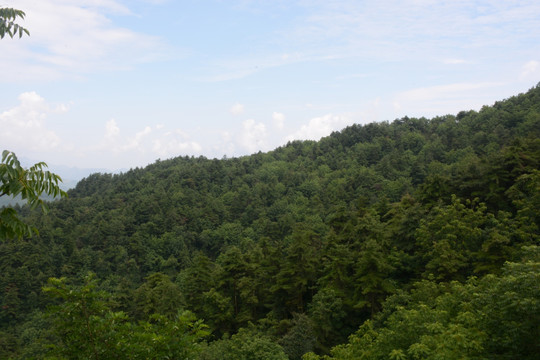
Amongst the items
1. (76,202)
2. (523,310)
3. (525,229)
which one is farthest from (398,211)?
(76,202)

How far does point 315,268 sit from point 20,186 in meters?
19.6

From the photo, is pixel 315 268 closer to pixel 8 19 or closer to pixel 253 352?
pixel 253 352

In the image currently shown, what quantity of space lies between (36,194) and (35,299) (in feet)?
169

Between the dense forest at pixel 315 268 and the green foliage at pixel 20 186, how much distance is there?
2.80ft

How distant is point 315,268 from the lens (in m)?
21.2

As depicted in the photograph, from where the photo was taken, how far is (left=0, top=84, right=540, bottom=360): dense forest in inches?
258

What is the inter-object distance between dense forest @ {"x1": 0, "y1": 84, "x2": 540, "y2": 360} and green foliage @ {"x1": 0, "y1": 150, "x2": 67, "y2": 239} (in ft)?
2.80

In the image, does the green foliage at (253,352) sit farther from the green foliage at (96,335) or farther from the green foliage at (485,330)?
the green foliage at (96,335)

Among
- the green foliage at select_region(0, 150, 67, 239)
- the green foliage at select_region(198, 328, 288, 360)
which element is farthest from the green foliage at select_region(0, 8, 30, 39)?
the green foliage at select_region(198, 328, 288, 360)

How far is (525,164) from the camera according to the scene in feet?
66.8

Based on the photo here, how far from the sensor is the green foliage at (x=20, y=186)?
292 centimetres

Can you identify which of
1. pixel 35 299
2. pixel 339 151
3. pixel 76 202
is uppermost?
pixel 339 151

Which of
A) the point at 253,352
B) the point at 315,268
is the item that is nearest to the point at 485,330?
the point at 253,352

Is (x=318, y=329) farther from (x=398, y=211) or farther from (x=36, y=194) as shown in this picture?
(x=36, y=194)
